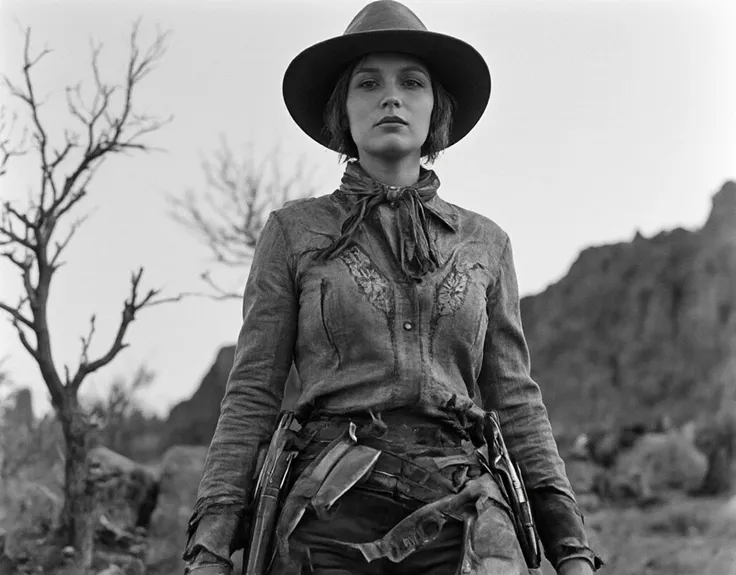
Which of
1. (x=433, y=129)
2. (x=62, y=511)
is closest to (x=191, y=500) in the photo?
(x=62, y=511)

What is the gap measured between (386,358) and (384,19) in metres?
1.02

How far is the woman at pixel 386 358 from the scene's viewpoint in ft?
10.8

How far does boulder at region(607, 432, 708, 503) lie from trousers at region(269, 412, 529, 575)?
1762cm

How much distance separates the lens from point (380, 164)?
3.77 metres

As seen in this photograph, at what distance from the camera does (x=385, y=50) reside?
376 cm

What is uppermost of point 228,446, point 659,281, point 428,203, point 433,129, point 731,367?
point 659,281

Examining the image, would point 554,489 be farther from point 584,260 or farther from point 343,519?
point 584,260

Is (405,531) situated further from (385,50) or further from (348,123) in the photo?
(385,50)

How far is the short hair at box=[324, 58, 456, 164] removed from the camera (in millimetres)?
3900

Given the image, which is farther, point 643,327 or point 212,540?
point 643,327

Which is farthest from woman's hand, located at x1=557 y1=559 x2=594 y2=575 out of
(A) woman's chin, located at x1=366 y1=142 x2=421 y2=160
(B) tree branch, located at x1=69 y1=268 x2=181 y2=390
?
(B) tree branch, located at x1=69 y1=268 x2=181 y2=390

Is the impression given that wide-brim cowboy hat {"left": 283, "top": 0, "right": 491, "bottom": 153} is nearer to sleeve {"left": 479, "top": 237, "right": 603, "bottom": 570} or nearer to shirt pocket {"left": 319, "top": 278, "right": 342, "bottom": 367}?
sleeve {"left": 479, "top": 237, "right": 603, "bottom": 570}

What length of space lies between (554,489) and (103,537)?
8.88 m

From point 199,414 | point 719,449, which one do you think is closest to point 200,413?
point 199,414
